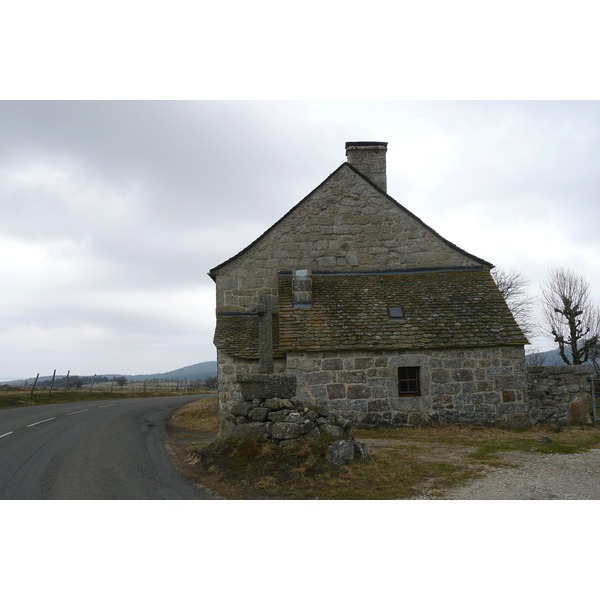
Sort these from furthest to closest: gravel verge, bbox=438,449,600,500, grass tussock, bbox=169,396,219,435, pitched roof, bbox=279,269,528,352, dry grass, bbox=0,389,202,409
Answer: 1. dry grass, bbox=0,389,202,409
2. grass tussock, bbox=169,396,219,435
3. pitched roof, bbox=279,269,528,352
4. gravel verge, bbox=438,449,600,500

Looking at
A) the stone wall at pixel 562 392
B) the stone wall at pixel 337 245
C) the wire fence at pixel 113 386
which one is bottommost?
the wire fence at pixel 113 386

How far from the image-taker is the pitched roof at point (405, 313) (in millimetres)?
12359

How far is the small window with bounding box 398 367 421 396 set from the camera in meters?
12.4

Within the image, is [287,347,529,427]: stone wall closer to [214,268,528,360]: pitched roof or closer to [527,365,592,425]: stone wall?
[214,268,528,360]: pitched roof

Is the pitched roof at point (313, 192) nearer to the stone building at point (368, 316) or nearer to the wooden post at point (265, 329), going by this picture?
the stone building at point (368, 316)

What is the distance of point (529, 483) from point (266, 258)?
35.9 ft

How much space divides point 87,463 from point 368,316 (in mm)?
8295

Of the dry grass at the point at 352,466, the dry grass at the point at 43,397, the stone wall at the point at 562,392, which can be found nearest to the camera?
the dry grass at the point at 352,466

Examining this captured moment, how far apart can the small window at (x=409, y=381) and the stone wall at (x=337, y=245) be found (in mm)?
4353

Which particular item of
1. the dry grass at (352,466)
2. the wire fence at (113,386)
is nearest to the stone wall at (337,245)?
the dry grass at (352,466)

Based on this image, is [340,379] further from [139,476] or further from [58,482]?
[58,482]

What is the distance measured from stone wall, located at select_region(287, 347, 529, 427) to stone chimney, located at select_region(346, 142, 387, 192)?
8136 mm

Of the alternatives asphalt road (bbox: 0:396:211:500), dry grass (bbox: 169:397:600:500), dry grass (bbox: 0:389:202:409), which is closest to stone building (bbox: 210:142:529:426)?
dry grass (bbox: 169:397:600:500)

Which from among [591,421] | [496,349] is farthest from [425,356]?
[591,421]
